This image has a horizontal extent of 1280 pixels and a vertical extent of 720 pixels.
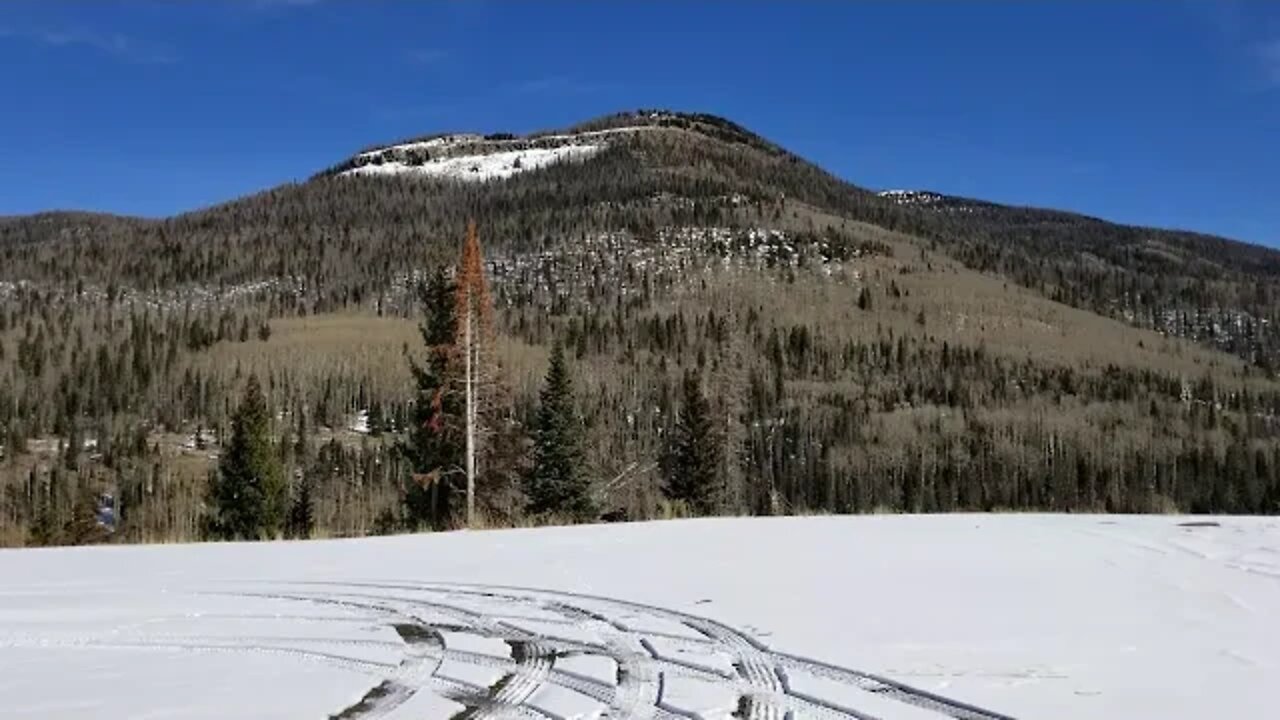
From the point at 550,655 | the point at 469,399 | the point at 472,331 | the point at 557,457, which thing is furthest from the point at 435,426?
the point at 550,655

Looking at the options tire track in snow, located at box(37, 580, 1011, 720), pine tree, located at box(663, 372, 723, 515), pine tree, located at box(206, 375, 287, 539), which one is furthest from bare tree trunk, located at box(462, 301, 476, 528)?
pine tree, located at box(663, 372, 723, 515)

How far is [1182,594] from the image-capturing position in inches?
362

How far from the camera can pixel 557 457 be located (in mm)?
45750

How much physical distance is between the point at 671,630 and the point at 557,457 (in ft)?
124

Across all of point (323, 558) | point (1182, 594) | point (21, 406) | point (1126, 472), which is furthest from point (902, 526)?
point (21, 406)

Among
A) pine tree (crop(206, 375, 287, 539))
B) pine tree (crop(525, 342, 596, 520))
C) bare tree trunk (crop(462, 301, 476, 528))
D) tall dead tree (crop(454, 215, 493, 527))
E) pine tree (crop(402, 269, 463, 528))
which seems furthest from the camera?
pine tree (crop(206, 375, 287, 539))

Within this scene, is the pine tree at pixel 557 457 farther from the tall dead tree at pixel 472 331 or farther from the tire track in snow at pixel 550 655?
the tire track in snow at pixel 550 655

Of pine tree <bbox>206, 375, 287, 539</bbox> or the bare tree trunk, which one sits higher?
the bare tree trunk

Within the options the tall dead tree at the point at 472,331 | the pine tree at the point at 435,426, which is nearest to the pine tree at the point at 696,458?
the pine tree at the point at 435,426

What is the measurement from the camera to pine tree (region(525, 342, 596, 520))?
44531mm

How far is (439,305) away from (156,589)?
30.2 metres

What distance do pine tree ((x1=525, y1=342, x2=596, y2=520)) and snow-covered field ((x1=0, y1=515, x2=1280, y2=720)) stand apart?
30295mm

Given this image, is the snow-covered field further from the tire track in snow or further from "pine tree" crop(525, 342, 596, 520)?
"pine tree" crop(525, 342, 596, 520)

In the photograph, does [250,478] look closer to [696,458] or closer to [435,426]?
[435,426]
